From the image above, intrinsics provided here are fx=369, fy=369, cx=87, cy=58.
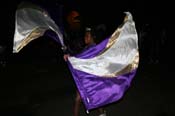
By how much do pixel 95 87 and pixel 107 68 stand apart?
0.43 metres

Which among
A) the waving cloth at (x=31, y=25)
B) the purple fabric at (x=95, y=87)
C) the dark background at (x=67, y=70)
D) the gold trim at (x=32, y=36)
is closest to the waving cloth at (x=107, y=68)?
the purple fabric at (x=95, y=87)

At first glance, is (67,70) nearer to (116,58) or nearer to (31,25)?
(116,58)

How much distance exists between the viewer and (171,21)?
19.1m

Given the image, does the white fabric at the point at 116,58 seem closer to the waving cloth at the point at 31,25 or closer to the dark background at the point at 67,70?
the waving cloth at the point at 31,25

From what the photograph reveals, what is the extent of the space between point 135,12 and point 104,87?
11.8 metres

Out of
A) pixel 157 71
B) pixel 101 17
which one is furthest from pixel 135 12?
pixel 157 71

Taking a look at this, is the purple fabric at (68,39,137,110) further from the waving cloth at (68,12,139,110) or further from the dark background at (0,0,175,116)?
the dark background at (0,0,175,116)

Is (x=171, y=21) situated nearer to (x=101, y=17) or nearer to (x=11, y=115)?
(x=101, y=17)

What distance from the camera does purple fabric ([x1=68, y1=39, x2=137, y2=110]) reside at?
6.50 meters

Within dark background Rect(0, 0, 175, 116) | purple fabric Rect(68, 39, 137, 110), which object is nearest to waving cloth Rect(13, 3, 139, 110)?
purple fabric Rect(68, 39, 137, 110)

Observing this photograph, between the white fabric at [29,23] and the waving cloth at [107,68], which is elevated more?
the white fabric at [29,23]

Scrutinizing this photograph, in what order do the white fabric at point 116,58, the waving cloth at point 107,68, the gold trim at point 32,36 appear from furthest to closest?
the white fabric at point 116,58 → the waving cloth at point 107,68 → the gold trim at point 32,36

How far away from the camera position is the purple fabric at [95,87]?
6.50 m

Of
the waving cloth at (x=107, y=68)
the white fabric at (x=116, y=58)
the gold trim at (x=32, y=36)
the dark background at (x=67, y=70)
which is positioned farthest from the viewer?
the dark background at (x=67, y=70)
